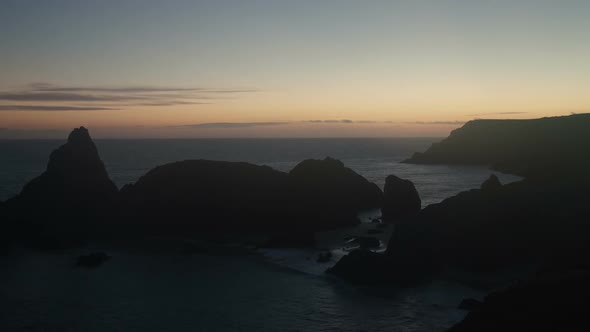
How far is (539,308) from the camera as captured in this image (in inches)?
655

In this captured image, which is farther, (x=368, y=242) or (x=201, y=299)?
(x=368, y=242)

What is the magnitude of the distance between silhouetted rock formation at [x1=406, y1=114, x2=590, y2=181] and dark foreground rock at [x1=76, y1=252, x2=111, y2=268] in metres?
107

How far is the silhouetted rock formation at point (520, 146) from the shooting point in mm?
138875

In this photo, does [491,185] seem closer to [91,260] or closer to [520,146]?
[91,260]

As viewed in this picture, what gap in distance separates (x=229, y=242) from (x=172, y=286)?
1642 cm

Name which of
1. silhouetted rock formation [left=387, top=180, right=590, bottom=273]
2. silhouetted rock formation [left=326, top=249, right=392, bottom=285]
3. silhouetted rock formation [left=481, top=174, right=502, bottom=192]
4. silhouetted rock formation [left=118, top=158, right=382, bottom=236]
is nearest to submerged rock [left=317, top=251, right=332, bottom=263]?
silhouetted rock formation [left=326, top=249, right=392, bottom=285]

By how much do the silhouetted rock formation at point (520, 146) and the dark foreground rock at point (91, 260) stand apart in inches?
4209

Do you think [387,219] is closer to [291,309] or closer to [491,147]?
[291,309]

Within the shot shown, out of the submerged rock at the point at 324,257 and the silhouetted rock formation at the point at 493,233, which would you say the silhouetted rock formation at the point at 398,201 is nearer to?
the silhouetted rock formation at the point at 493,233

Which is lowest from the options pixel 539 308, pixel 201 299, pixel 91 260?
pixel 201 299

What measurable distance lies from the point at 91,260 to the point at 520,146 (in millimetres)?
158337

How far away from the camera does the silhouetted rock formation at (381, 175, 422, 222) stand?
219 feet

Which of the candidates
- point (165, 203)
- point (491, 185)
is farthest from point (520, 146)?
point (165, 203)

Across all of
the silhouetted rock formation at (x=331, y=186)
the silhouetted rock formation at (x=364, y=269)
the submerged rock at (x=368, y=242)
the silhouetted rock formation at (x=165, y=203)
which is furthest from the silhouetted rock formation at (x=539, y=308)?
the silhouetted rock formation at (x=331, y=186)
